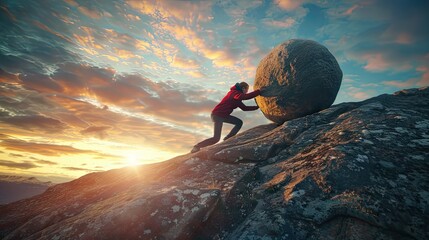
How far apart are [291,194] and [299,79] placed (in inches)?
227

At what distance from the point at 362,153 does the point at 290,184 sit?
197cm

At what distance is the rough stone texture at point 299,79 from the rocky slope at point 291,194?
2053 millimetres

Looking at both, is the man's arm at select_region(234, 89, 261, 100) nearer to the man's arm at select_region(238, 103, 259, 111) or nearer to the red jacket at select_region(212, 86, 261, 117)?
the red jacket at select_region(212, 86, 261, 117)

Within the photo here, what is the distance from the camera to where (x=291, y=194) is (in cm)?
471

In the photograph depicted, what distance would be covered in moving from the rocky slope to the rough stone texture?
2.05 metres

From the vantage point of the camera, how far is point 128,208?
15.8ft

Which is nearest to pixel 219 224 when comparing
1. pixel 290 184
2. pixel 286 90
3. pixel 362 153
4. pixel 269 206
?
pixel 269 206

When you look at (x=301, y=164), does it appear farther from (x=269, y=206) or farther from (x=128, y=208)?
(x=128, y=208)

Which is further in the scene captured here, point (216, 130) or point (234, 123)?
point (234, 123)

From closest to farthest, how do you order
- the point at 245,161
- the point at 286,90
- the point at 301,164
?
the point at 301,164 → the point at 245,161 → the point at 286,90

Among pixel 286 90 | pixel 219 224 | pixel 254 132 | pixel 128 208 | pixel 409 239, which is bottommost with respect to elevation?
pixel 409 239

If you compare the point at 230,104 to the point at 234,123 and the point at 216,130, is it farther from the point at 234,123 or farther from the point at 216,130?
the point at 216,130

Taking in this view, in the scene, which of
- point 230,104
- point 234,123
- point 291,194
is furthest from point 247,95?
point 291,194

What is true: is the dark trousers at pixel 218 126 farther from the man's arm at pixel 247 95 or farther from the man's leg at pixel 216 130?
→ the man's arm at pixel 247 95
